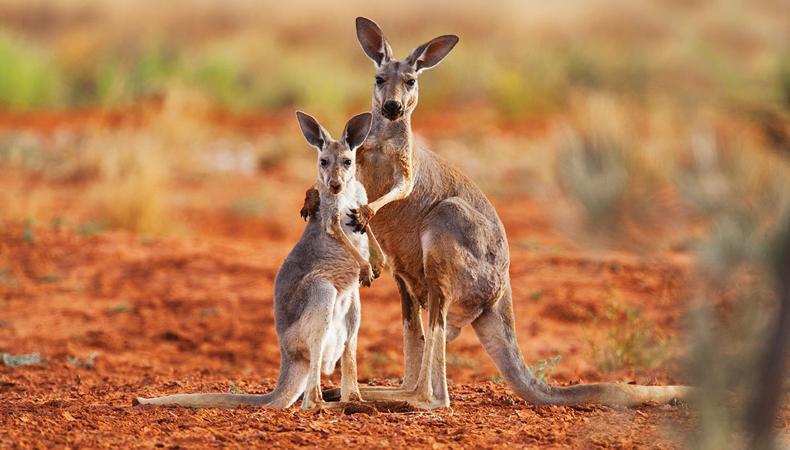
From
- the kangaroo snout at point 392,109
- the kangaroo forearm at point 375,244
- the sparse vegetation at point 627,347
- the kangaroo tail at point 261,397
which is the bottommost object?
the kangaroo tail at point 261,397

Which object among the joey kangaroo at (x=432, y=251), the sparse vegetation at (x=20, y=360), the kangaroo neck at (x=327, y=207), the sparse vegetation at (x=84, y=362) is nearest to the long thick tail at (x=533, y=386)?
the joey kangaroo at (x=432, y=251)

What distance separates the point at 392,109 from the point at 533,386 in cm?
176

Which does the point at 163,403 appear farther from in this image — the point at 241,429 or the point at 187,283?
the point at 187,283

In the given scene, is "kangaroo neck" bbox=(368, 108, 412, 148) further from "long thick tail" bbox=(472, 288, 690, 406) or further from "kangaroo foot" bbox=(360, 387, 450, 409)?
"kangaroo foot" bbox=(360, 387, 450, 409)

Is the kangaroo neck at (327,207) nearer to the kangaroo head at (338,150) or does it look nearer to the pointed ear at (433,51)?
the kangaroo head at (338,150)

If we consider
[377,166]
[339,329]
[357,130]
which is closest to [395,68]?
[357,130]

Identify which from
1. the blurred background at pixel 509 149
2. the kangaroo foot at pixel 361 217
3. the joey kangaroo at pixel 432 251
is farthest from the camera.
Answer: the joey kangaroo at pixel 432 251

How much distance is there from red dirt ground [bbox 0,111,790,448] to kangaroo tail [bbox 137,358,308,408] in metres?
0.10

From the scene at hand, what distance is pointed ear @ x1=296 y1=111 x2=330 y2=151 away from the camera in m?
6.21

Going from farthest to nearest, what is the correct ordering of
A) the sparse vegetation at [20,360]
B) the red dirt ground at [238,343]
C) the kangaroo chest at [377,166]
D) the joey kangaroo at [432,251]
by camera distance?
1. the sparse vegetation at [20,360]
2. the kangaroo chest at [377,166]
3. the joey kangaroo at [432,251]
4. the red dirt ground at [238,343]

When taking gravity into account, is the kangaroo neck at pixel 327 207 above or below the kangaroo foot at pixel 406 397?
above

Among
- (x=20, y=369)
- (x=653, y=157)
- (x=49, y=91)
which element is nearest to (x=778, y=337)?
(x=20, y=369)

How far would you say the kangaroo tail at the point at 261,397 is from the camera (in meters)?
6.00

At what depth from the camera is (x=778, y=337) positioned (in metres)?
3.17
